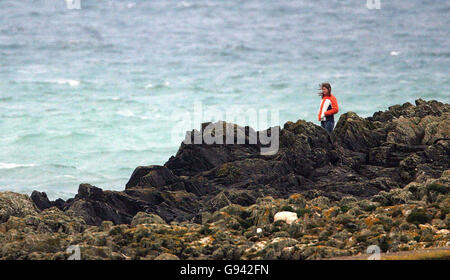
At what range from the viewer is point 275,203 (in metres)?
14.8

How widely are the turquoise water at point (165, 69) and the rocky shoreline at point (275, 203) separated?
7.07 meters

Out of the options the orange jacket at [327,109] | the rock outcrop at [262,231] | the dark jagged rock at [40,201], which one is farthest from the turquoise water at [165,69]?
the rock outcrop at [262,231]

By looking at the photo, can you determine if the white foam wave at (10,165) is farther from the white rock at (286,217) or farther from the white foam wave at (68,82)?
the white foam wave at (68,82)

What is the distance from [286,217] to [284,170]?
3176mm

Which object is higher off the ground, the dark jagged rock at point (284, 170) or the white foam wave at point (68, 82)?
the dark jagged rock at point (284, 170)

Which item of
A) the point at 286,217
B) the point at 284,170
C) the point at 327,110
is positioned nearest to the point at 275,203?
the point at 286,217

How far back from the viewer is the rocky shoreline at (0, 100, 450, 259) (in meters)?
13.0

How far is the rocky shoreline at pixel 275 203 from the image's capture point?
13016mm

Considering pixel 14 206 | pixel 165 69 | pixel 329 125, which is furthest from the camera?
pixel 165 69

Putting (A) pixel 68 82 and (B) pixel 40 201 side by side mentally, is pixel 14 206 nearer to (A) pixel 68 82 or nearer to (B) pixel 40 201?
(B) pixel 40 201

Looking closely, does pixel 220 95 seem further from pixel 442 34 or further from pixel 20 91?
pixel 442 34

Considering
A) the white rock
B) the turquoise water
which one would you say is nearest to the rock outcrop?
the white rock

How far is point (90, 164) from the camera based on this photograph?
27.4 m

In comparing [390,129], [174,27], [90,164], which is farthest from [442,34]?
[390,129]
